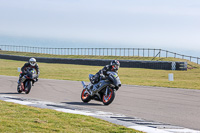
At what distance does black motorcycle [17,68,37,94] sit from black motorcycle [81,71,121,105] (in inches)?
156

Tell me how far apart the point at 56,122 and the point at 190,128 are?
2.95 meters

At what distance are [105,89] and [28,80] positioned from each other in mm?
5482

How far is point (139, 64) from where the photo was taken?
159 ft

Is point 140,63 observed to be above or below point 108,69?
above

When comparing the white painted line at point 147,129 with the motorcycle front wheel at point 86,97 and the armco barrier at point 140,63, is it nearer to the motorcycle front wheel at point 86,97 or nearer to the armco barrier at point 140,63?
the motorcycle front wheel at point 86,97

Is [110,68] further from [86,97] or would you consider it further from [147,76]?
[147,76]

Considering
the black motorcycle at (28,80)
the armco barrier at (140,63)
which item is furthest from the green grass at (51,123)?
the armco barrier at (140,63)

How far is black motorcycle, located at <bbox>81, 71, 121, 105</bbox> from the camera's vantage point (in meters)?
12.2

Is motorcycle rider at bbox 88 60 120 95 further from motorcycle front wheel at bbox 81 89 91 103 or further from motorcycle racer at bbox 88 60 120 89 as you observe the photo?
motorcycle front wheel at bbox 81 89 91 103

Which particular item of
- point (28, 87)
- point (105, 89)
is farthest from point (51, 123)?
point (28, 87)

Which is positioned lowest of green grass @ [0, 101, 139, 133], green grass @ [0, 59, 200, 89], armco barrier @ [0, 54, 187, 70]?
green grass @ [0, 101, 139, 133]

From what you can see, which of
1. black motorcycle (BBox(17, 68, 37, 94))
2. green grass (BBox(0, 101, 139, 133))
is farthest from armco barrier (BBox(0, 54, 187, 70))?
green grass (BBox(0, 101, 139, 133))

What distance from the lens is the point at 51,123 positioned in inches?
316

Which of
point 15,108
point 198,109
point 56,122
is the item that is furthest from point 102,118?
point 198,109
